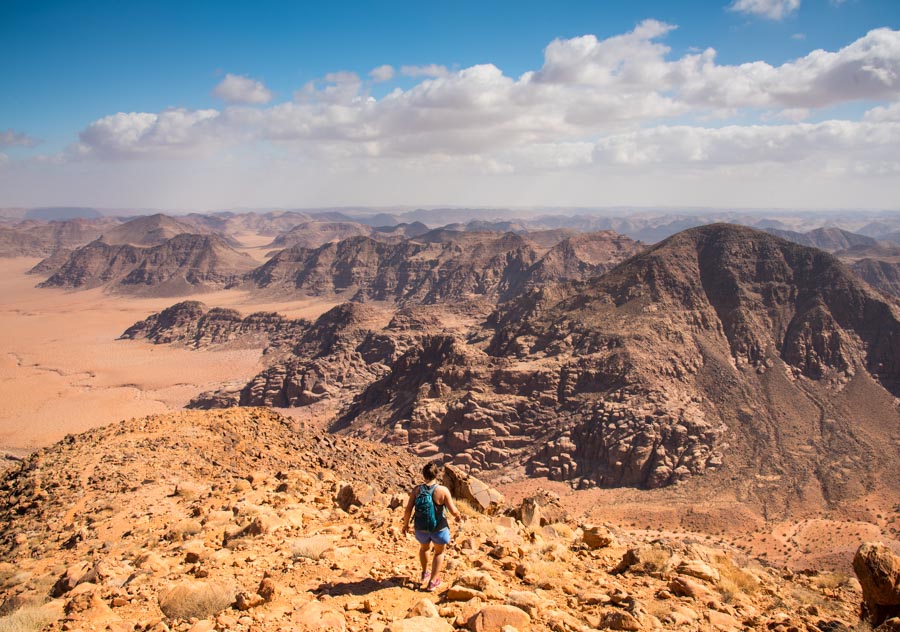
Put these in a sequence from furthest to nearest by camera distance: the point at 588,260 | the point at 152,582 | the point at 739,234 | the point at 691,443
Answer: the point at 588,260, the point at 739,234, the point at 691,443, the point at 152,582

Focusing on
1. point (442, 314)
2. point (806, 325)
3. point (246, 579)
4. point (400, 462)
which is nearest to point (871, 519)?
point (806, 325)

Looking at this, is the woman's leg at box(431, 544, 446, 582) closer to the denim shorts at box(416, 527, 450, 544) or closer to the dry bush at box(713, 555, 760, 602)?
the denim shorts at box(416, 527, 450, 544)

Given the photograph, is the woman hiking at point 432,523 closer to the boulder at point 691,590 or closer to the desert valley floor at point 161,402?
the boulder at point 691,590

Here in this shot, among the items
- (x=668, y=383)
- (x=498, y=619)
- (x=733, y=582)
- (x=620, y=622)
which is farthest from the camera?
(x=668, y=383)

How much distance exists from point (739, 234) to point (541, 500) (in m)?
82.9

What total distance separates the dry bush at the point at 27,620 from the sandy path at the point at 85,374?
58445 mm

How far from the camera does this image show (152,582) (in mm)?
10828

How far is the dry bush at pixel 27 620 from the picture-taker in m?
8.80

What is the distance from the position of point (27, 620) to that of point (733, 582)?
14.0 m

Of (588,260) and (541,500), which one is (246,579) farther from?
(588,260)

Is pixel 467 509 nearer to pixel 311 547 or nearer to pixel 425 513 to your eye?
pixel 311 547

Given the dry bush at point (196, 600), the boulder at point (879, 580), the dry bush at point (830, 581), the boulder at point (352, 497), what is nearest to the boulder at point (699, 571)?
the boulder at point (879, 580)

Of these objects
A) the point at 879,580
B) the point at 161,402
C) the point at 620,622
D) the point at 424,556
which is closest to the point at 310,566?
the point at 424,556

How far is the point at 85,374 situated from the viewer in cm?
11219
